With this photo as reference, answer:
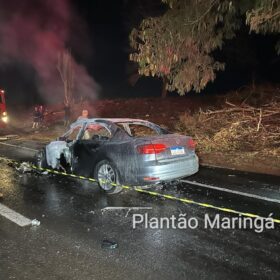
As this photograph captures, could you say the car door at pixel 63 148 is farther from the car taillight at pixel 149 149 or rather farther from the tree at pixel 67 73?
the tree at pixel 67 73

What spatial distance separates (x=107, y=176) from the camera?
25.0 ft

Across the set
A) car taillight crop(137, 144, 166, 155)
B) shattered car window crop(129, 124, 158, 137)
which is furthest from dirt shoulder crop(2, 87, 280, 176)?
car taillight crop(137, 144, 166, 155)

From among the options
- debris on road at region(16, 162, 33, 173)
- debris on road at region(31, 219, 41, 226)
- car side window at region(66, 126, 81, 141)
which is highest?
car side window at region(66, 126, 81, 141)

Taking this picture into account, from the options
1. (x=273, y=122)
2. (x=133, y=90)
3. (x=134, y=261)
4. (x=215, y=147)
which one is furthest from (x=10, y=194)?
(x=133, y=90)

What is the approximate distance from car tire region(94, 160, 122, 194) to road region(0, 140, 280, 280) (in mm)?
185

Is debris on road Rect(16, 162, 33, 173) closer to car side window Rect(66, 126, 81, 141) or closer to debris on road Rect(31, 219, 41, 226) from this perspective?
car side window Rect(66, 126, 81, 141)

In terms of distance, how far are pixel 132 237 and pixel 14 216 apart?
2150mm

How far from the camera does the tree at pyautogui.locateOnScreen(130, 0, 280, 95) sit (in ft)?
29.4

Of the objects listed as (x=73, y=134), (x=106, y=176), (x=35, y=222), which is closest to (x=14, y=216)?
(x=35, y=222)

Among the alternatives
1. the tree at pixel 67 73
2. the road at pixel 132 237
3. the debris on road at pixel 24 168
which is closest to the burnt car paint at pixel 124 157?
the road at pixel 132 237

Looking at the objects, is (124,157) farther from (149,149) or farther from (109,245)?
(109,245)

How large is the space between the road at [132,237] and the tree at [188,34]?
329 cm

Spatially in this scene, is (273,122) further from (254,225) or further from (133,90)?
(133,90)

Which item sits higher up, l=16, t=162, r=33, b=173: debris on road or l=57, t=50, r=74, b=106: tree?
l=57, t=50, r=74, b=106: tree
